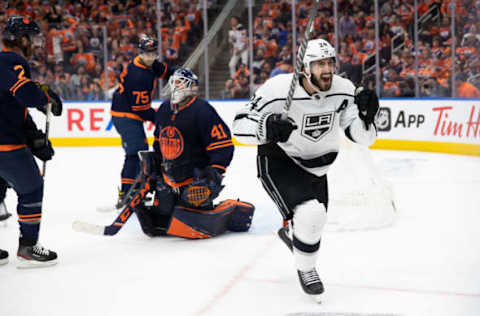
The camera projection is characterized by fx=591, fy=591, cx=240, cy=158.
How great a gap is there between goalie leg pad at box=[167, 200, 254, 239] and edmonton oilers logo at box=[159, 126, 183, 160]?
13.0 inches

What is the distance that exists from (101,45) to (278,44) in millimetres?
2896

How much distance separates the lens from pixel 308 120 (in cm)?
264

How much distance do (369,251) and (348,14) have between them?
6503mm

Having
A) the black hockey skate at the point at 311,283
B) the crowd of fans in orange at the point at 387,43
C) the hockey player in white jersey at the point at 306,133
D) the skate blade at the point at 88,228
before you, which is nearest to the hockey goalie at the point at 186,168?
the skate blade at the point at 88,228

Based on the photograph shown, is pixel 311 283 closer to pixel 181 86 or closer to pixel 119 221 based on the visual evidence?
pixel 119 221

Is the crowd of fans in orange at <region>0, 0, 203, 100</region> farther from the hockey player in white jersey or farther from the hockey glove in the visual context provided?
the hockey player in white jersey

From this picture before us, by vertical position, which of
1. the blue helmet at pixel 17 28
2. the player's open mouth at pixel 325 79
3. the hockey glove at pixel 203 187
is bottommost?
the hockey glove at pixel 203 187

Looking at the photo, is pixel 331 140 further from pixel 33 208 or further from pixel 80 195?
pixel 80 195

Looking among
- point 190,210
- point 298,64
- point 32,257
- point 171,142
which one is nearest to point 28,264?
point 32,257

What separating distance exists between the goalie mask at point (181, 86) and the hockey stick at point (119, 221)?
21.9 inches

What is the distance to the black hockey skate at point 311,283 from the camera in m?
2.56

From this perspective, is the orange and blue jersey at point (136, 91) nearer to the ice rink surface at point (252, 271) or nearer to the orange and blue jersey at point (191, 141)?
the ice rink surface at point (252, 271)

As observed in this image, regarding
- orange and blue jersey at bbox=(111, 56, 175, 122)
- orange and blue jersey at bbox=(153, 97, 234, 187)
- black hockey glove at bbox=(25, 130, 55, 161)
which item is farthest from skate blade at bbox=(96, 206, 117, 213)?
black hockey glove at bbox=(25, 130, 55, 161)

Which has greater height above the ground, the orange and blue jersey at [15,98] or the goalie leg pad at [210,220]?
the orange and blue jersey at [15,98]
